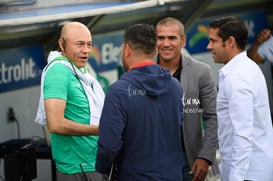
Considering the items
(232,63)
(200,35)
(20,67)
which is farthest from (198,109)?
(200,35)

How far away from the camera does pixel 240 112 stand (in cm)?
477

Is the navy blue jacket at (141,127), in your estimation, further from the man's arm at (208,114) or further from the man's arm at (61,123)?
the man's arm at (208,114)

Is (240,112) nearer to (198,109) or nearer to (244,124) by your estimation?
(244,124)

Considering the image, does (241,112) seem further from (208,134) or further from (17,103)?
(17,103)

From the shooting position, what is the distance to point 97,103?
5336 millimetres

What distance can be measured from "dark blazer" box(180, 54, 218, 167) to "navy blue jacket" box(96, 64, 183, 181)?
3.45 ft

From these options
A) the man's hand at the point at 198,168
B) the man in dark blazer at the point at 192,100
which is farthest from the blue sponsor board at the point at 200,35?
the man's hand at the point at 198,168

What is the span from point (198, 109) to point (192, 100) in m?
0.08

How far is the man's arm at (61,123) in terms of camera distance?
200 inches

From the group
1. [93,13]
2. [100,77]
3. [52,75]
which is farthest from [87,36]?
[100,77]

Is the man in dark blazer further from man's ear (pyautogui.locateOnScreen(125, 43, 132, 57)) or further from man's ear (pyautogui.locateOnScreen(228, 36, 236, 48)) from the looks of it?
man's ear (pyautogui.locateOnScreen(125, 43, 132, 57))

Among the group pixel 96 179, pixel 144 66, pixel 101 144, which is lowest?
pixel 96 179

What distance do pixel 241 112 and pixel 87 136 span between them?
1.05 meters

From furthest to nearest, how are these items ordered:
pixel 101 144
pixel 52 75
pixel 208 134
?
pixel 208 134
pixel 52 75
pixel 101 144
